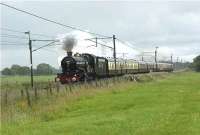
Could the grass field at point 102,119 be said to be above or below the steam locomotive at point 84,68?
below

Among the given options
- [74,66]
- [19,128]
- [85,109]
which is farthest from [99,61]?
[19,128]

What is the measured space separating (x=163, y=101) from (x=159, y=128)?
13800 millimetres

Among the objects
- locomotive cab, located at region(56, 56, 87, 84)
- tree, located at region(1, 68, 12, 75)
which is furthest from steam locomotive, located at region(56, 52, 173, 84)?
tree, located at region(1, 68, 12, 75)

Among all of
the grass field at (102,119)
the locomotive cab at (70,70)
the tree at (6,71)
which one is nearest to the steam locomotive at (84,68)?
the locomotive cab at (70,70)

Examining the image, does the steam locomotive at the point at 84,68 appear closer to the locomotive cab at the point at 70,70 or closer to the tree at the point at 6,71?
the locomotive cab at the point at 70,70

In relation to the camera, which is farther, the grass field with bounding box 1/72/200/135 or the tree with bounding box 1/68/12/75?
the tree with bounding box 1/68/12/75

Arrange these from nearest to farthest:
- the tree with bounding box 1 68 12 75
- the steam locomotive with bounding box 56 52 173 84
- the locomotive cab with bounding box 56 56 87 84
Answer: the locomotive cab with bounding box 56 56 87 84, the steam locomotive with bounding box 56 52 173 84, the tree with bounding box 1 68 12 75

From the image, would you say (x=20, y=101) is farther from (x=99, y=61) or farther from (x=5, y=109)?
(x=99, y=61)

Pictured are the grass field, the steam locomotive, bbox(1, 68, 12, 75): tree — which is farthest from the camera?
bbox(1, 68, 12, 75): tree

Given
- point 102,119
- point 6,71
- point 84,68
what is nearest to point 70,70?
point 84,68

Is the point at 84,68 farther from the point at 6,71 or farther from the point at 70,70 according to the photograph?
the point at 6,71

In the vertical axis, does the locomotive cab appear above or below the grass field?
above

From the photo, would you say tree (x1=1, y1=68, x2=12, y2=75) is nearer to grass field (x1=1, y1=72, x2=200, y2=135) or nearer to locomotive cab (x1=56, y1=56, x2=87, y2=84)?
locomotive cab (x1=56, y1=56, x2=87, y2=84)

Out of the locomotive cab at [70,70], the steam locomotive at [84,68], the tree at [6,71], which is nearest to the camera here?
the locomotive cab at [70,70]
